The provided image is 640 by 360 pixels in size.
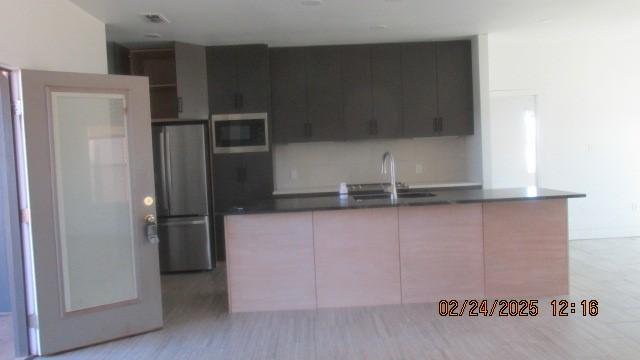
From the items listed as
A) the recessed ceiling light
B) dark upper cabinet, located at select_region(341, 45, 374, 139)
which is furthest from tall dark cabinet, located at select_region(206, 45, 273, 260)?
the recessed ceiling light

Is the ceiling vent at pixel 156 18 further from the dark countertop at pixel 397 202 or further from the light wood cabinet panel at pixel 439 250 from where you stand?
the light wood cabinet panel at pixel 439 250

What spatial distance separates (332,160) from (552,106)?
298 cm

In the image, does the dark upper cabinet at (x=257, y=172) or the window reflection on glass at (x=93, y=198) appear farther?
the dark upper cabinet at (x=257, y=172)

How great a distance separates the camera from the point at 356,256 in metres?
3.97

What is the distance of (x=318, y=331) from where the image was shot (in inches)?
138

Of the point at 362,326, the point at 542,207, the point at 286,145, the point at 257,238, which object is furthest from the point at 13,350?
the point at 542,207

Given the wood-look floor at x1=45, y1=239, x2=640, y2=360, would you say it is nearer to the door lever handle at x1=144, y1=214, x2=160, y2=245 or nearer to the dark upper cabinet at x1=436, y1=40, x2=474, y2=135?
the door lever handle at x1=144, y1=214, x2=160, y2=245

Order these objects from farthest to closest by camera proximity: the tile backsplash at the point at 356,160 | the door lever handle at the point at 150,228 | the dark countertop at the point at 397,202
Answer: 1. the tile backsplash at the point at 356,160
2. the dark countertop at the point at 397,202
3. the door lever handle at the point at 150,228

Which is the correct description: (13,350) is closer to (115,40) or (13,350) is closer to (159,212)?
(159,212)

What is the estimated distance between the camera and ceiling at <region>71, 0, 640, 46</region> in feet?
13.9

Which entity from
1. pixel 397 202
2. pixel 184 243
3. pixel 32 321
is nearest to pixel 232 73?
pixel 184 243

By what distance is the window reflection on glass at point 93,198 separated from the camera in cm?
342

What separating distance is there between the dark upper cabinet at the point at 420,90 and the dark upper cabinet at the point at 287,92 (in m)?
1.25

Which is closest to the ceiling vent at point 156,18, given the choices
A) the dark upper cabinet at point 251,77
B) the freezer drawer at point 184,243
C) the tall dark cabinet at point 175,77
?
the tall dark cabinet at point 175,77
